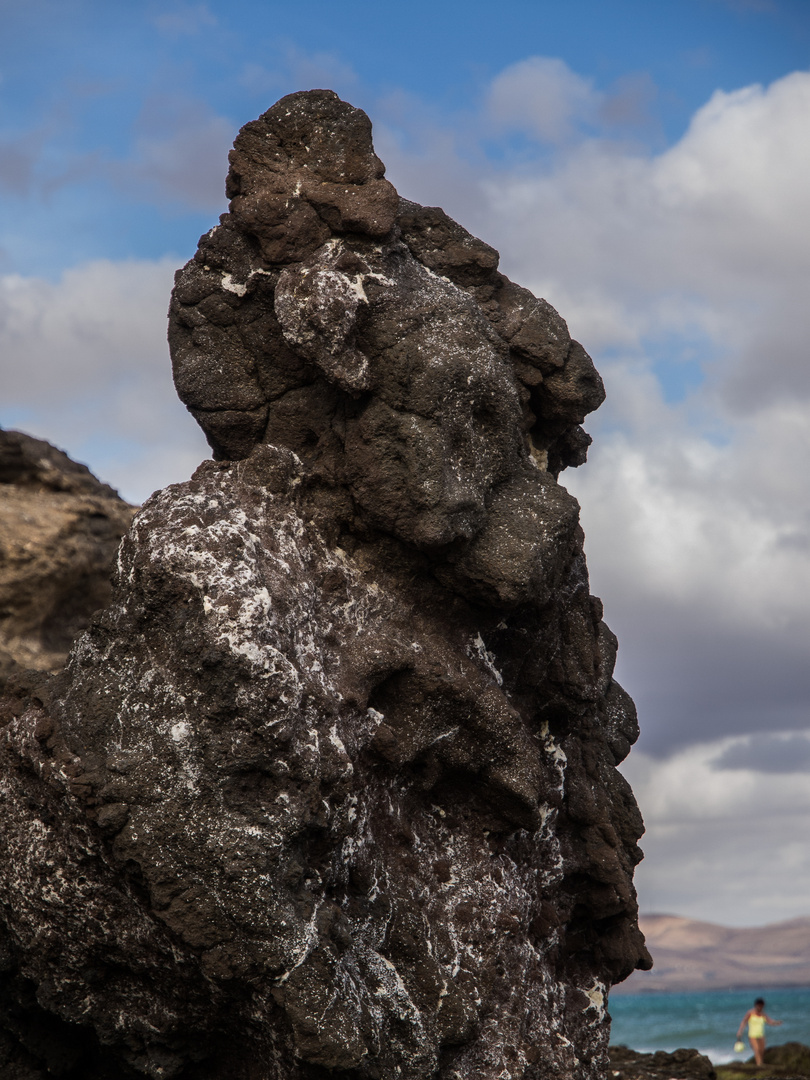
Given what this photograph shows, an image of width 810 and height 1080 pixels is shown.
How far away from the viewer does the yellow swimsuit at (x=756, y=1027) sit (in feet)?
53.4

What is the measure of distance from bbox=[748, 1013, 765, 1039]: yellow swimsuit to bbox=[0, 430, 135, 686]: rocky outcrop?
11483 mm

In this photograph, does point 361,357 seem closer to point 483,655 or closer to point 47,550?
point 483,655

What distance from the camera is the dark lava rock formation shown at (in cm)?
544

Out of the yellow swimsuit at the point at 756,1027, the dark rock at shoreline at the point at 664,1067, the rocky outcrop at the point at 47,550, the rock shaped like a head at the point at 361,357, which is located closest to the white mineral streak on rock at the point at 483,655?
the rock shaped like a head at the point at 361,357

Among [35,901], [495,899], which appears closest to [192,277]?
[35,901]

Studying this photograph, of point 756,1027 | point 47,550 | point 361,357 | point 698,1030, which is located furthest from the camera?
point 698,1030

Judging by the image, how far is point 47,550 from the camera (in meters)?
10.6

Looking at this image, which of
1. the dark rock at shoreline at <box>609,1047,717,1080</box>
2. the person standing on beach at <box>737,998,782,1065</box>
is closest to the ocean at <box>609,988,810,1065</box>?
the person standing on beach at <box>737,998,782,1065</box>

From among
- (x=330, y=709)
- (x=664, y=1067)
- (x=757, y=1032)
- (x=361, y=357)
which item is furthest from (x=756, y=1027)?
(x=361, y=357)

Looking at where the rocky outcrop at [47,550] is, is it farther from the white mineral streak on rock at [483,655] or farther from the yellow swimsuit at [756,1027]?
the yellow swimsuit at [756,1027]

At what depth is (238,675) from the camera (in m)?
5.38

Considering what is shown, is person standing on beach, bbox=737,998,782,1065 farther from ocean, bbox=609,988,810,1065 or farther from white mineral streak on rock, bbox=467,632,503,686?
ocean, bbox=609,988,810,1065

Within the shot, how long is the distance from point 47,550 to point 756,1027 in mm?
12624

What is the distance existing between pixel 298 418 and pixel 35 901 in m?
Answer: 3.09
